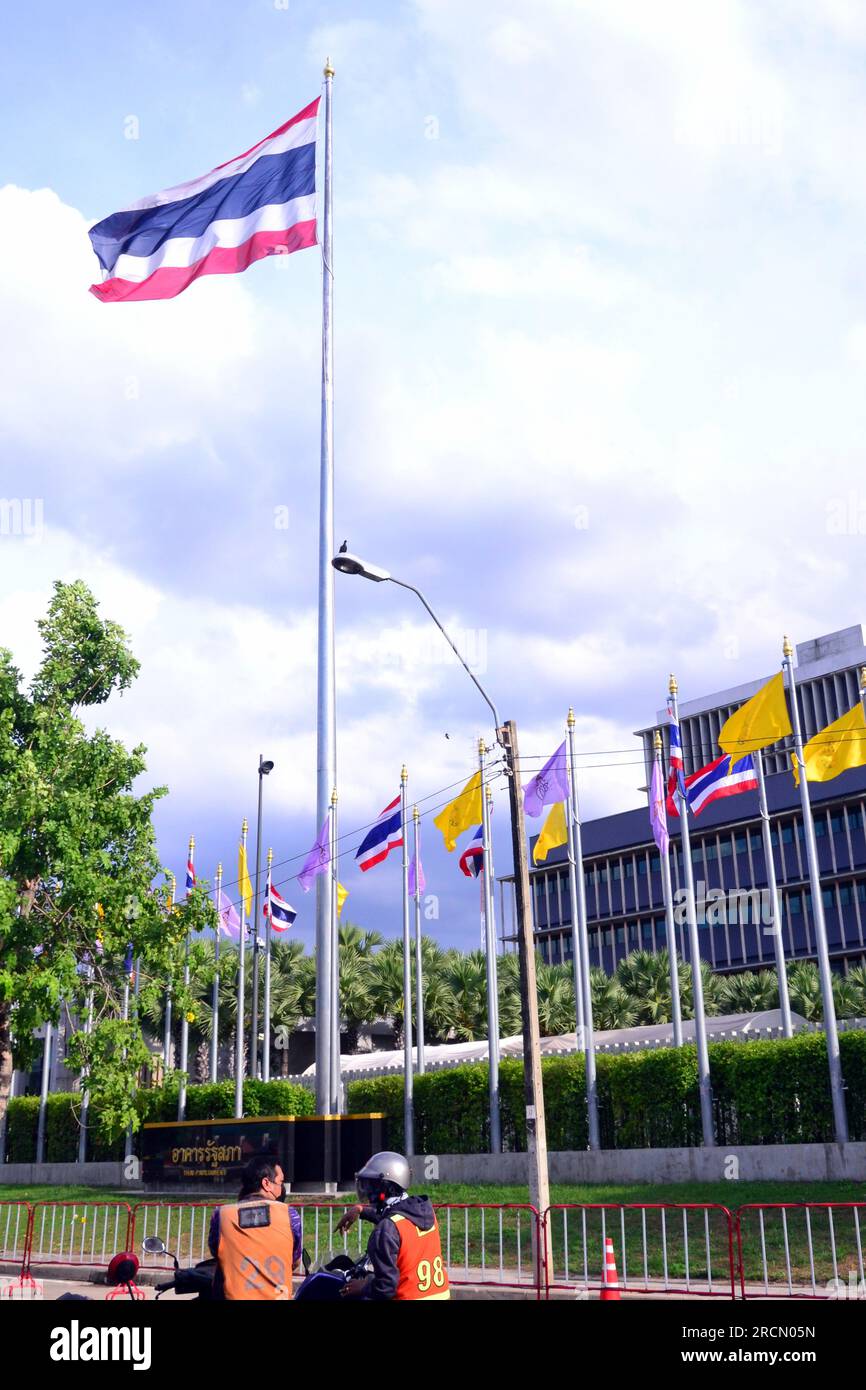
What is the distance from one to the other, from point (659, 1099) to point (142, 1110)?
Result: 15.5 meters

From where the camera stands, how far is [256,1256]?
21.2ft

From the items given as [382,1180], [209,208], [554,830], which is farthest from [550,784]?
[382,1180]

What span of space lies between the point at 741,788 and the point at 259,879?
14642mm

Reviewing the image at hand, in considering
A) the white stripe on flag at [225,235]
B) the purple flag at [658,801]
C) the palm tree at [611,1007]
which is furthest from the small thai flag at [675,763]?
the palm tree at [611,1007]

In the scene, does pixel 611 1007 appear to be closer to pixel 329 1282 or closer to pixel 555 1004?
pixel 555 1004

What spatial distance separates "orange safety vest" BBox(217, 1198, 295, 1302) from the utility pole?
26.7 feet

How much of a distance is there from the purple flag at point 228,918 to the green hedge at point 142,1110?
12.9 ft

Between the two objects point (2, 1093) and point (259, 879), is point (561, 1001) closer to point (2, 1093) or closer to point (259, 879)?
point (259, 879)

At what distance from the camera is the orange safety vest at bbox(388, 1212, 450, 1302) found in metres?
6.02

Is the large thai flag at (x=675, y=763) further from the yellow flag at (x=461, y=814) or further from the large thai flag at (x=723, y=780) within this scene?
the yellow flag at (x=461, y=814)

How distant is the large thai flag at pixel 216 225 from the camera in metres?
25.8
